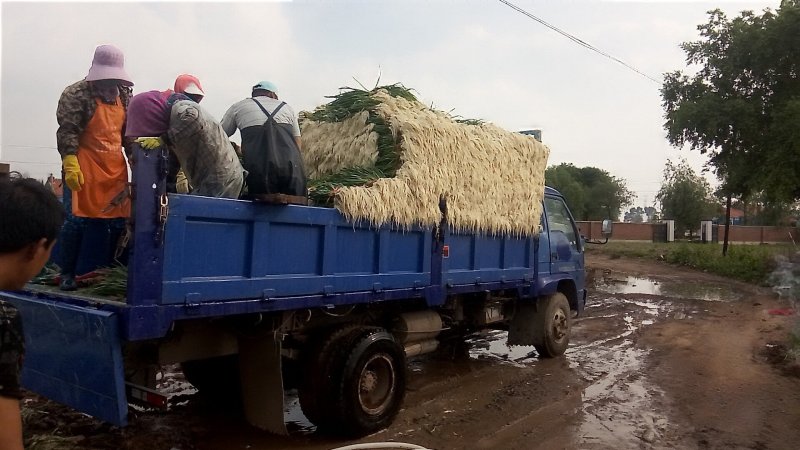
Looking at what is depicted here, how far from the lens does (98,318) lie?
3195 mm

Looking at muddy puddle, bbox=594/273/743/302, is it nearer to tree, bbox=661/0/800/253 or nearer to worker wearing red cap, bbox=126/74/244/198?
tree, bbox=661/0/800/253

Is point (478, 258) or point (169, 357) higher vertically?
point (478, 258)

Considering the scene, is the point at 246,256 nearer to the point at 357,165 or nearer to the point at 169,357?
the point at 169,357

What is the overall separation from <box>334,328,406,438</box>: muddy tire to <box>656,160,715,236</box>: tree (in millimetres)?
42804

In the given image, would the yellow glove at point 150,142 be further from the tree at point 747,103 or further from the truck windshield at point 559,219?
the tree at point 747,103

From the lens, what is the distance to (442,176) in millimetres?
5547

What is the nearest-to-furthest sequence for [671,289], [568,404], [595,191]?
1. [568,404]
2. [671,289]
3. [595,191]

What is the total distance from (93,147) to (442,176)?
2946 millimetres

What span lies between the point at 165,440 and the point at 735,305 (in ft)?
41.8

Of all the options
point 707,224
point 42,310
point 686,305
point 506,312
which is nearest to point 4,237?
point 42,310

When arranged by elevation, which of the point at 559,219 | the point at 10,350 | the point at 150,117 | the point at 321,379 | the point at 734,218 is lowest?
the point at 321,379

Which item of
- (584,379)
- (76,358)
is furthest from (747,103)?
(76,358)

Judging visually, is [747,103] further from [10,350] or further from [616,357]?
[10,350]

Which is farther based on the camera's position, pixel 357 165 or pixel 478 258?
pixel 478 258
